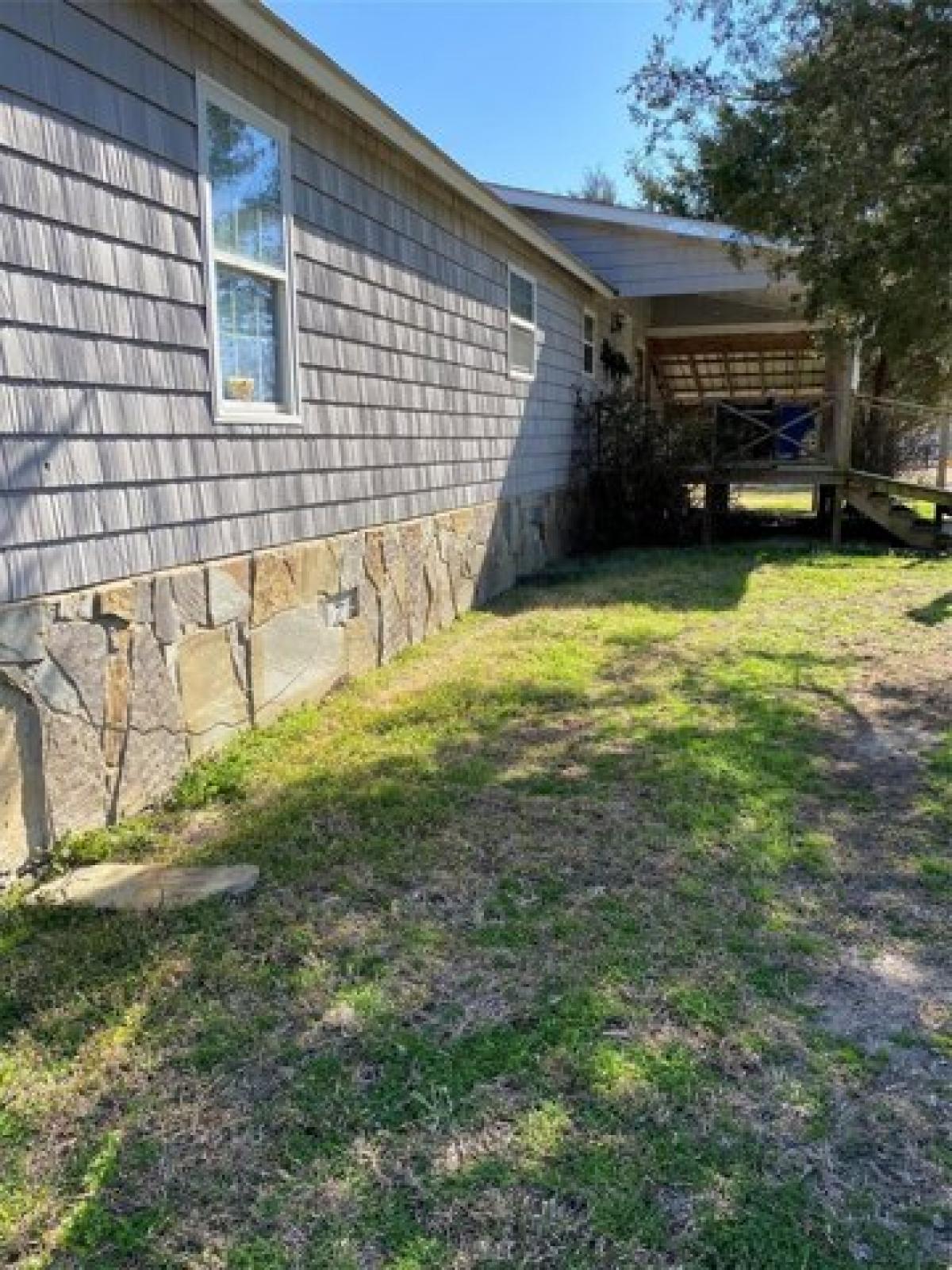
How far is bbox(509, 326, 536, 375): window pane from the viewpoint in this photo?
938 cm

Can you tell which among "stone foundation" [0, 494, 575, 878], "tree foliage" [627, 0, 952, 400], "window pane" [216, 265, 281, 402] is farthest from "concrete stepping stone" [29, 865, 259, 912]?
"tree foliage" [627, 0, 952, 400]

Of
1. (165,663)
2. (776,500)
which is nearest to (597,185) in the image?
(776,500)

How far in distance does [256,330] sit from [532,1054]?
Result: 369 centimetres

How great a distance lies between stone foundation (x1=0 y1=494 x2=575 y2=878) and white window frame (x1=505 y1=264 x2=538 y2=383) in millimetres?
3154

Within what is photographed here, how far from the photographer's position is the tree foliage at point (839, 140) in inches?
238

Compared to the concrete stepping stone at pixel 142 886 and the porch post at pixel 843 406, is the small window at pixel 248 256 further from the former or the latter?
the porch post at pixel 843 406

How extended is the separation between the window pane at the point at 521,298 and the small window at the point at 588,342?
2.39 metres

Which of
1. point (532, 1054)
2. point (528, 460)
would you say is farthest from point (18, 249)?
point (528, 460)

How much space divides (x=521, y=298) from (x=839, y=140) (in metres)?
3.65

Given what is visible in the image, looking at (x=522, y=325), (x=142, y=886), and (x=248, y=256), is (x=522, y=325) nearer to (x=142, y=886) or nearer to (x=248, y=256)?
(x=248, y=256)

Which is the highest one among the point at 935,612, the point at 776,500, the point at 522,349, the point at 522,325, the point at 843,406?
the point at 522,325

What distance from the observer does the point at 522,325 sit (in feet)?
31.3

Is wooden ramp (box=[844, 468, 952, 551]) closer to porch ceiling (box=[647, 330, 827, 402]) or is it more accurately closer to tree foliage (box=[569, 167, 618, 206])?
porch ceiling (box=[647, 330, 827, 402])

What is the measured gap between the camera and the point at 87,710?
3.64 m
